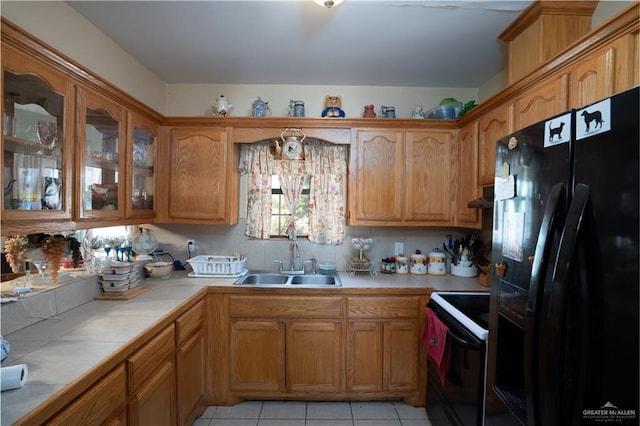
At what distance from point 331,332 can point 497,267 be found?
4.64 ft

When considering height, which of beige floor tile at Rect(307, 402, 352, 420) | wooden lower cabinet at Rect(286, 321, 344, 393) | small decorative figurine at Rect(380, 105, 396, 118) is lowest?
beige floor tile at Rect(307, 402, 352, 420)

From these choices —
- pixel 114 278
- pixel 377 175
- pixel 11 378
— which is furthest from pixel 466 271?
pixel 11 378

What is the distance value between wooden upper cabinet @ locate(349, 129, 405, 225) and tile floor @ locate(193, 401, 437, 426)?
140 centimetres

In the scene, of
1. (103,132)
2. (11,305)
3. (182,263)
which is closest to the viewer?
(11,305)

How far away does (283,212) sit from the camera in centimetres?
283

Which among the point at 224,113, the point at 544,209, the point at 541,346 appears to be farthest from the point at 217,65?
the point at 541,346

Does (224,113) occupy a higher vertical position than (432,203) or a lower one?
higher

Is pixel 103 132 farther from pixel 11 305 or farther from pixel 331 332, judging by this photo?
pixel 331 332

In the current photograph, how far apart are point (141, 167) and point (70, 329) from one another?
1.23 m

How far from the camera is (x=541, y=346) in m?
0.75

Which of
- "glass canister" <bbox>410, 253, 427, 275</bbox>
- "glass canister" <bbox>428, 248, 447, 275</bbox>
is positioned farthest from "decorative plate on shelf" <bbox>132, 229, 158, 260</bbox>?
"glass canister" <bbox>428, 248, 447, 275</bbox>

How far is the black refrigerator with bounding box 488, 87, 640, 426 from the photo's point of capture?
0.65m

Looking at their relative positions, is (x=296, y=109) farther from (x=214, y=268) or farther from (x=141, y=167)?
(x=214, y=268)

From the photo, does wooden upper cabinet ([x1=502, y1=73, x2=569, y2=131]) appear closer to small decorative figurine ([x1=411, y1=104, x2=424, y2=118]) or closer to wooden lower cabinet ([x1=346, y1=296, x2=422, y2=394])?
small decorative figurine ([x1=411, y1=104, x2=424, y2=118])
